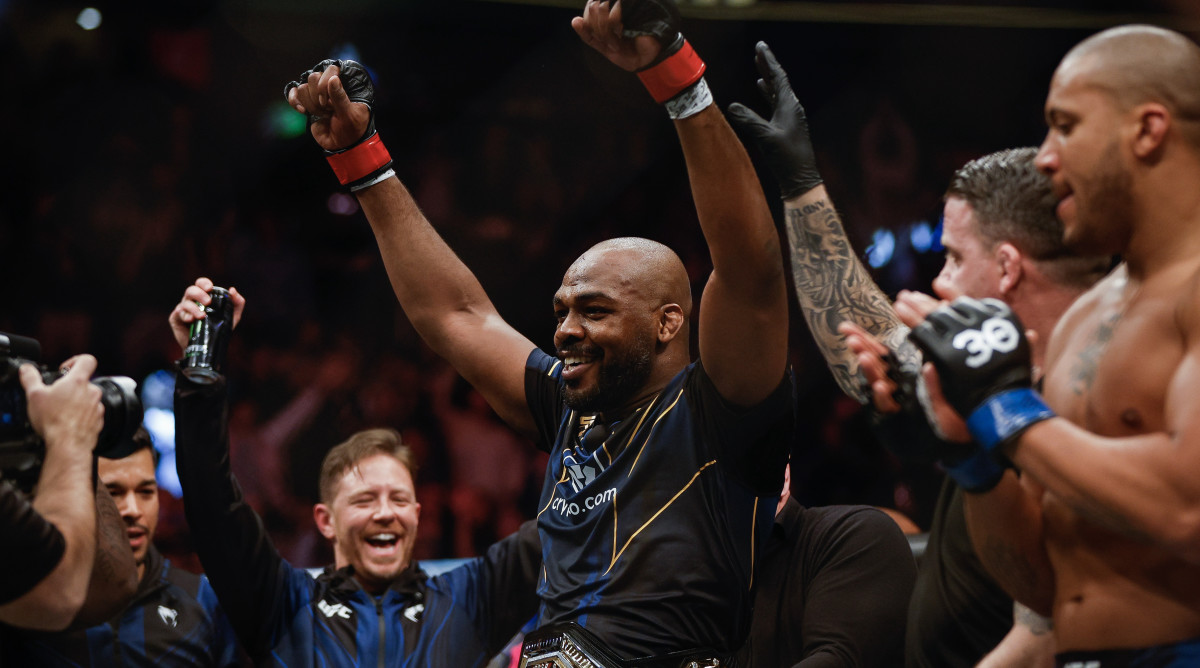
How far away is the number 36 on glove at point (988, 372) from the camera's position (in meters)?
1.27

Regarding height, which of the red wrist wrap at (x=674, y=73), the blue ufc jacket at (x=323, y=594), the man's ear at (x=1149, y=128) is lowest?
the blue ufc jacket at (x=323, y=594)

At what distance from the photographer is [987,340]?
1296mm

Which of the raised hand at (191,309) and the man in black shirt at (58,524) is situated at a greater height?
the raised hand at (191,309)

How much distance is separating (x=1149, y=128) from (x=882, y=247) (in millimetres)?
4144

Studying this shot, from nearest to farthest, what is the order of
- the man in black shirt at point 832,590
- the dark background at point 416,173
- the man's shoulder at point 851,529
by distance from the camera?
the man in black shirt at point 832,590
the man's shoulder at point 851,529
the dark background at point 416,173

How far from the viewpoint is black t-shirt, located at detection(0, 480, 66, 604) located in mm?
1585

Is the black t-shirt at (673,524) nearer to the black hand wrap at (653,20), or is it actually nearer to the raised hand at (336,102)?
the black hand wrap at (653,20)

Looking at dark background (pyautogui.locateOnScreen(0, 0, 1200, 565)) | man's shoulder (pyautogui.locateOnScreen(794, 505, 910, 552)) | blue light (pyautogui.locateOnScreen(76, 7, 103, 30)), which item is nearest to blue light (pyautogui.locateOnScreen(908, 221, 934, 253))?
dark background (pyautogui.locateOnScreen(0, 0, 1200, 565))

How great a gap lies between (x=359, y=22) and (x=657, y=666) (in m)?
3.68

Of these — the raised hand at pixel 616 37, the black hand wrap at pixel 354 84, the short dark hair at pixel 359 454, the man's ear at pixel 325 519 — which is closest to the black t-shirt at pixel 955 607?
the raised hand at pixel 616 37

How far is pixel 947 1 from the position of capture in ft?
16.1

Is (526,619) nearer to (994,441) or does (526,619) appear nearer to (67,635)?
(67,635)

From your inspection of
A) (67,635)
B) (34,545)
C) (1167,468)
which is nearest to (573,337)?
(34,545)

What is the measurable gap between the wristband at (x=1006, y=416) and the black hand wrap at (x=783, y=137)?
859 millimetres
